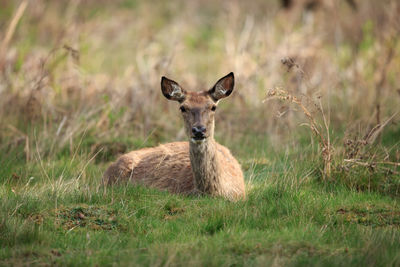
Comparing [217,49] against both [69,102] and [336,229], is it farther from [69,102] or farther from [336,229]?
[336,229]

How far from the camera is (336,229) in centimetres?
579

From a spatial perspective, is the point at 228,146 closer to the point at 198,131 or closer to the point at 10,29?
the point at 198,131

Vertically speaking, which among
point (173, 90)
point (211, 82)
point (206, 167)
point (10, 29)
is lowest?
point (206, 167)

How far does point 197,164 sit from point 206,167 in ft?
0.38

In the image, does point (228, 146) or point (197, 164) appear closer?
point (197, 164)

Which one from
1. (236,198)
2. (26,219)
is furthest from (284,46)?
(26,219)

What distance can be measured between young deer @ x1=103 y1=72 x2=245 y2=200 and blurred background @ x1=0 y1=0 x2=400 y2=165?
1.90ft

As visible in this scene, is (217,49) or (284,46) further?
(217,49)

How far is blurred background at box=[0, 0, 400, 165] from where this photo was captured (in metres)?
9.25

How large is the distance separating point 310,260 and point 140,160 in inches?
156

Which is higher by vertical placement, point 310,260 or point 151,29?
point 151,29

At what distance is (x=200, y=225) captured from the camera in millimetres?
5938

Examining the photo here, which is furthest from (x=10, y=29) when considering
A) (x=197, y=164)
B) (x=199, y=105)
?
(x=197, y=164)

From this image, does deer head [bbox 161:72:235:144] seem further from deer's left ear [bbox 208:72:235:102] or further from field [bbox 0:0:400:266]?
field [bbox 0:0:400:266]
